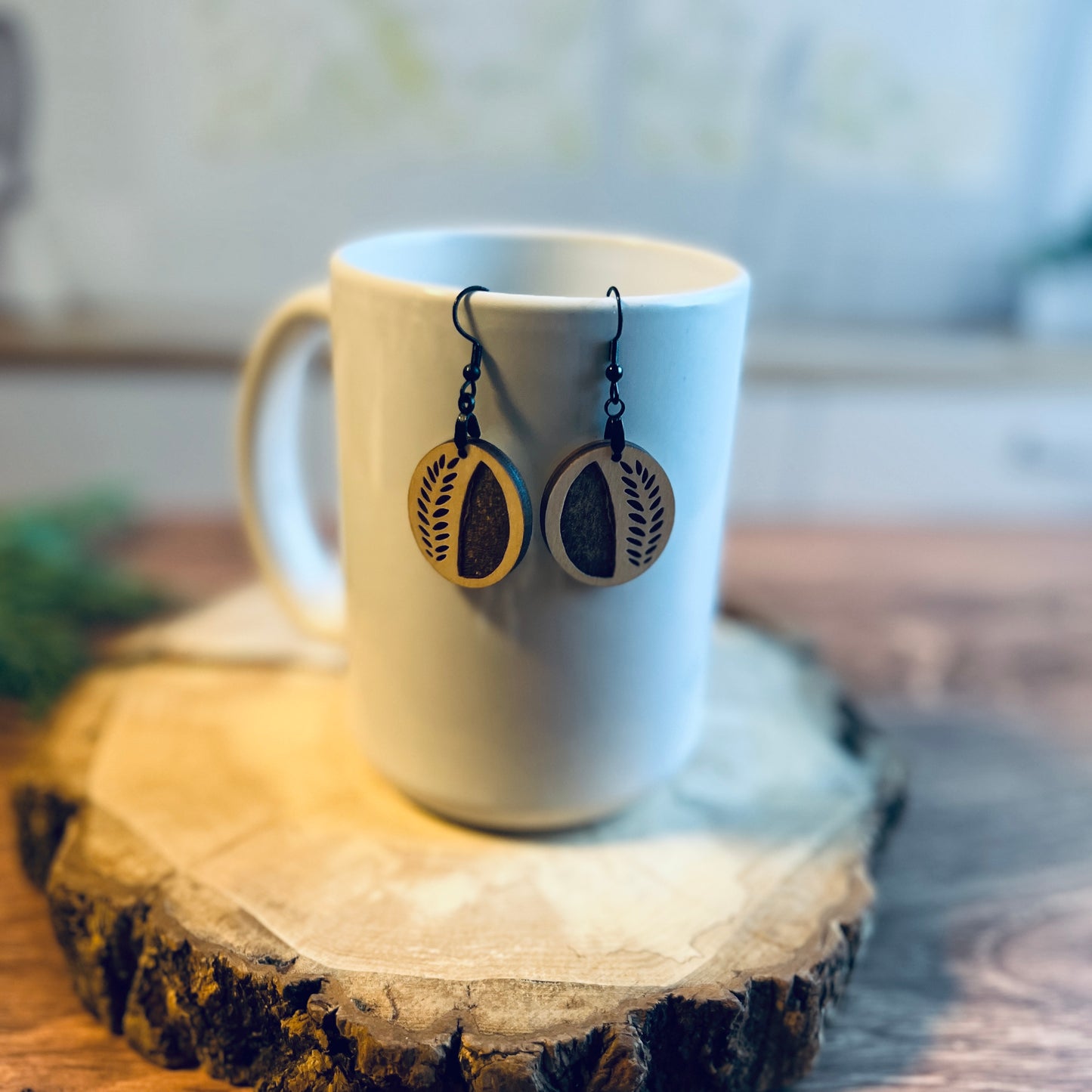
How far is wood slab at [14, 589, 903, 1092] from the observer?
0.51 m

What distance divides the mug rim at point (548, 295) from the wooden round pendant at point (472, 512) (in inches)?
2.9

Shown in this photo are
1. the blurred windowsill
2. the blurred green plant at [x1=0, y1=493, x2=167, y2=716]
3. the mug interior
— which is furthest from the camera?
the blurred windowsill

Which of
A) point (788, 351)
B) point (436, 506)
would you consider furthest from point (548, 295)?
point (788, 351)

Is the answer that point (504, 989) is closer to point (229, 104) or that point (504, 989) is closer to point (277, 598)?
point (277, 598)

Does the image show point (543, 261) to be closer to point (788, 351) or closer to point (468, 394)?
point (468, 394)

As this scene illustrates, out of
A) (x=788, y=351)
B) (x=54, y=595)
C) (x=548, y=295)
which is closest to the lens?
(x=548, y=295)

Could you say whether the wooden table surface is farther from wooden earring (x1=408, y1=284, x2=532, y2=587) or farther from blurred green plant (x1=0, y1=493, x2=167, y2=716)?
wooden earring (x1=408, y1=284, x2=532, y2=587)

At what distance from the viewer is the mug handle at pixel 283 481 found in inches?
27.0

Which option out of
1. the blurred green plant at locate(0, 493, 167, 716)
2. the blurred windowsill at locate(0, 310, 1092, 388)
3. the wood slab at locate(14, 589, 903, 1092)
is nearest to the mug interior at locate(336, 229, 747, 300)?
the wood slab at locate(14, 589, 903, 1092)

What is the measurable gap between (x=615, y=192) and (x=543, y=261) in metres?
0.97

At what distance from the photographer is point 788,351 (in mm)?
1547

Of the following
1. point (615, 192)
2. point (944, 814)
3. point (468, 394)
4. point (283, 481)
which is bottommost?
point (944, 814)

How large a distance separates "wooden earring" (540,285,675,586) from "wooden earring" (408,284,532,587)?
0.02 metres

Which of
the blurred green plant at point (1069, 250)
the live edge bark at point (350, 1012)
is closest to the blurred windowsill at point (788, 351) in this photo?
the blurred green plant at point (1069, 250)
